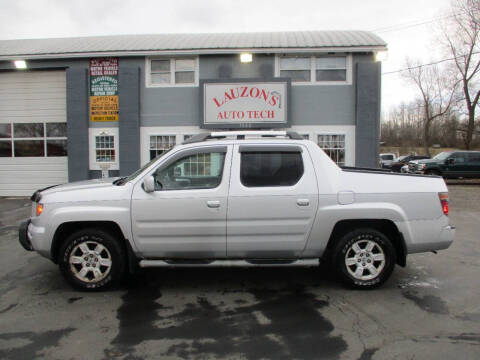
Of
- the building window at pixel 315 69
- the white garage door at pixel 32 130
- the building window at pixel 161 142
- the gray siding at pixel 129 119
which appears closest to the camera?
the building window at pixel 315 69

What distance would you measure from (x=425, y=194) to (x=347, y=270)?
131 cm

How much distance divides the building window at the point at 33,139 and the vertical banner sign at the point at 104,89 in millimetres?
1547

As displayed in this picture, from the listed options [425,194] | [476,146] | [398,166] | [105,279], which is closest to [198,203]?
[105,279]

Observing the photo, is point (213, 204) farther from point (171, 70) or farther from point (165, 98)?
point (171, 70)

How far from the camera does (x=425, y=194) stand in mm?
4664

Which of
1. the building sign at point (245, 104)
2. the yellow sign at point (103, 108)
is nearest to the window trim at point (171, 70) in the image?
the building sign at point (245, 104)

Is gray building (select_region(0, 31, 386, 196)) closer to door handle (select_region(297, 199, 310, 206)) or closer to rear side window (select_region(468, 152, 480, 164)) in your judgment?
door handle (select_region(297, 199, 310, 206))

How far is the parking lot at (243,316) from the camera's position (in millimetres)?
3379

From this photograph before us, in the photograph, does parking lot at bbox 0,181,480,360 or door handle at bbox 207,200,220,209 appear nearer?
parking lot at bbox 0,181,480,360

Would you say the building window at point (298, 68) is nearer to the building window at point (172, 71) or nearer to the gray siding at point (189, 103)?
the gray siding at point (189, 103)

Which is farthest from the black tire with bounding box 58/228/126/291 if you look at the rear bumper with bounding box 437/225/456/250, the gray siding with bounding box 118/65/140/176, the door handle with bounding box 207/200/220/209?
the gray siding with bounding box 118/65/140/176

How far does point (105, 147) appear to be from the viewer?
13.3m

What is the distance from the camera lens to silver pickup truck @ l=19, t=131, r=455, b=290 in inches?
179

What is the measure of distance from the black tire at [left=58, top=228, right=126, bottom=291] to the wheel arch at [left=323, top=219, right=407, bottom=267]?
8.23 ft
